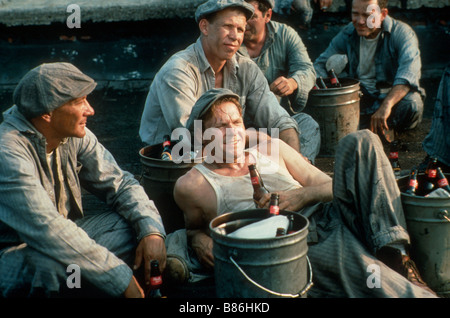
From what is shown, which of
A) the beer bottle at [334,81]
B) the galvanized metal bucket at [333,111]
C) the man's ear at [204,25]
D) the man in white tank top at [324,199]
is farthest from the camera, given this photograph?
the beer bottle at [334,81]

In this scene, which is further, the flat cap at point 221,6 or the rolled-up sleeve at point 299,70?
the rolled-up sleeve at point 299,70

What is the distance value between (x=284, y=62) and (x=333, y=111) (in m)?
0.87

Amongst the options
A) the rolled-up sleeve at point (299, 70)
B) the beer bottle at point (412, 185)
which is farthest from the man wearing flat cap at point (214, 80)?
the beer bottle at point (412, 185)

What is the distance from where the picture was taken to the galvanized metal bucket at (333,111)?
7.00m

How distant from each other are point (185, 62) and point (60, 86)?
1.98 meters

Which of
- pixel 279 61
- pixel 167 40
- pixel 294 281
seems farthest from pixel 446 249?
pixel 167 40

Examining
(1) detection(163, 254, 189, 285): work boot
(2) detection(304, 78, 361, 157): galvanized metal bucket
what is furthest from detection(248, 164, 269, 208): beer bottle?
(2) detection(304, 78, 361, 157): galvanized metal bucket

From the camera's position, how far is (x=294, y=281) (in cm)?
353

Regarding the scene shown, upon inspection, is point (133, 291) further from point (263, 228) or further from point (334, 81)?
point (334, 81)

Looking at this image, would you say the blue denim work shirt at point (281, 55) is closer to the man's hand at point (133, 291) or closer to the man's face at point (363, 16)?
the man's face at point (363, 16)

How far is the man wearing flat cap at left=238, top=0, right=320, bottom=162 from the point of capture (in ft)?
22.0

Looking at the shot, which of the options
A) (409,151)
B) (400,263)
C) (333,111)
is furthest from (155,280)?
(409,151)

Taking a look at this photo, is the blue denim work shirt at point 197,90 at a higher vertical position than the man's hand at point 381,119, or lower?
higher

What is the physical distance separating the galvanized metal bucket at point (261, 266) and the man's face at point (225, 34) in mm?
2604
